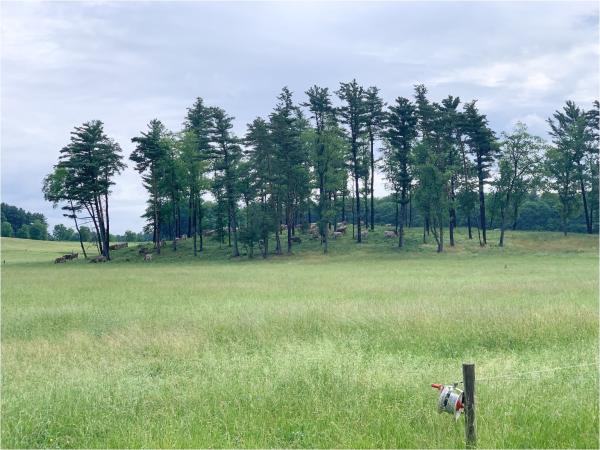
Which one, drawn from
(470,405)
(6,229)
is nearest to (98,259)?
(470,405)

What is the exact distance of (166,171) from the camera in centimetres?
7194

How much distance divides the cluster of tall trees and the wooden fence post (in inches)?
2224

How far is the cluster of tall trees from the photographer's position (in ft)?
217

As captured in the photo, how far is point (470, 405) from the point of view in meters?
7.43

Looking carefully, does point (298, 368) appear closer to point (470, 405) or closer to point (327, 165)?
point (470, 405)

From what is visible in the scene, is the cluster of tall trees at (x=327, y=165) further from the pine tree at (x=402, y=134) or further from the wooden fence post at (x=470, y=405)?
the wooden fence post at (x=470, y=405)

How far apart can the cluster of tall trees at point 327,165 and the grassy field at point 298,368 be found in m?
40.9

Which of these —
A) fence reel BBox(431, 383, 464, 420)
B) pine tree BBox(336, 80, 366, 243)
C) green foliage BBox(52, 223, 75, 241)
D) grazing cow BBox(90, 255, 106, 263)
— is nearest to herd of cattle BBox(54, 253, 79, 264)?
grazing cow BBox(90, 255, 106, 263)

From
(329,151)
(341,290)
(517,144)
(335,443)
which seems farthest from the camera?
(517,144)

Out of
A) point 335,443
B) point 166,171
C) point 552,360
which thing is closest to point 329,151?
point 166,171

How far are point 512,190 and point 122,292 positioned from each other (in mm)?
58166

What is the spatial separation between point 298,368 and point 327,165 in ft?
188

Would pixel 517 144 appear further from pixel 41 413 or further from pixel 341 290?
pixel 41 413

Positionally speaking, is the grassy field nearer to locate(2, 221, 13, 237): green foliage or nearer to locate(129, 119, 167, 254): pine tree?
locate(129, 119, 167, 254): pine tree
